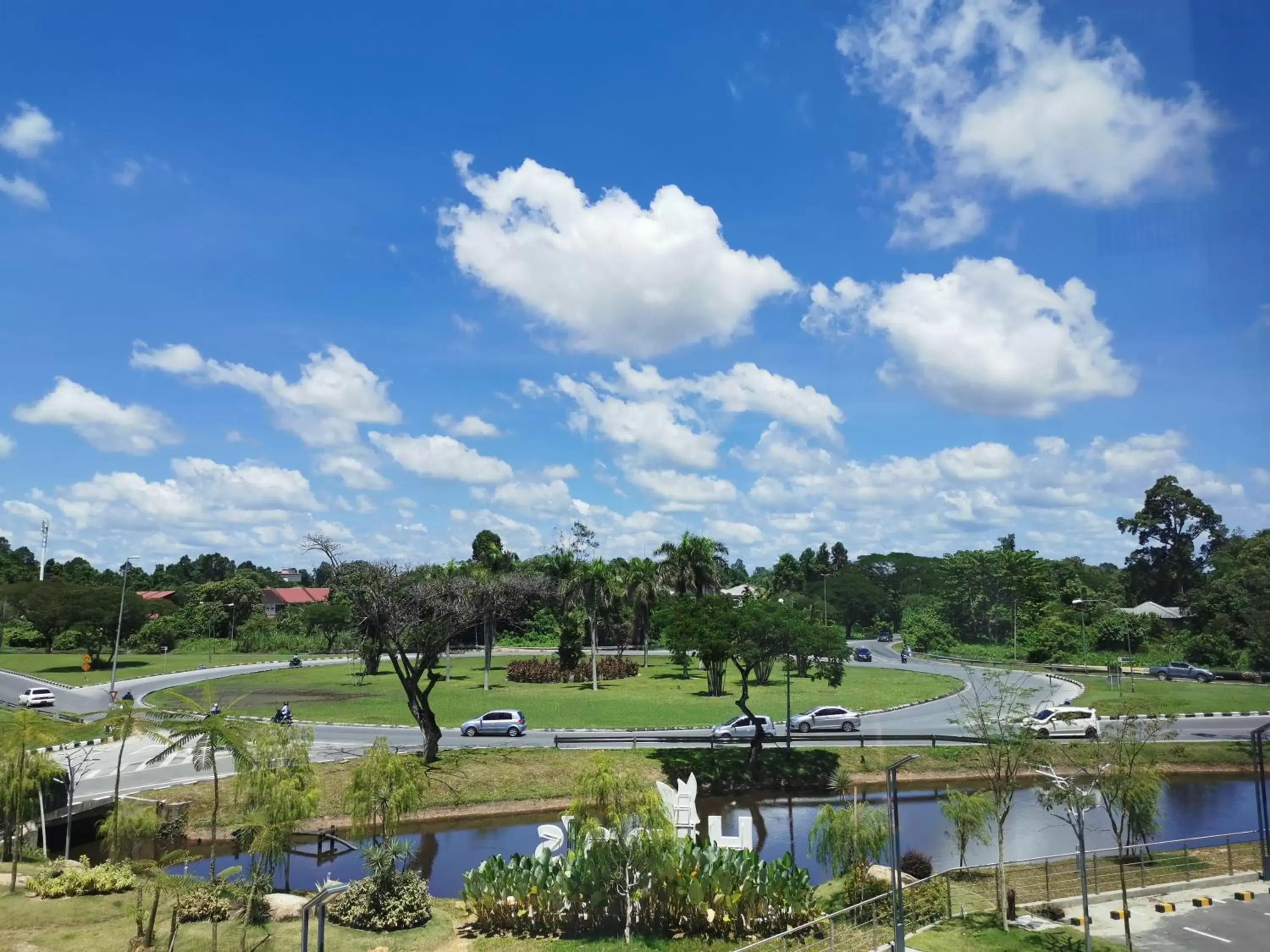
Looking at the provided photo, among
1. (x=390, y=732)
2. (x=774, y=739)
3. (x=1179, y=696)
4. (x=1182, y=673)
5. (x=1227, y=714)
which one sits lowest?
(x=390, y=732)

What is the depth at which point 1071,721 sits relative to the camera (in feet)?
123

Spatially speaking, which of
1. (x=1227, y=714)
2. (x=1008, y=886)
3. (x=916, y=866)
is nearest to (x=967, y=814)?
(x=1008, y=886)

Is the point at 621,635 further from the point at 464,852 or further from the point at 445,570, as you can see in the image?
the point at 464,852

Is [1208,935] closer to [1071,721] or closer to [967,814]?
[967,814]

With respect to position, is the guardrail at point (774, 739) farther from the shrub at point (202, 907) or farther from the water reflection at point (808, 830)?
the shrub at point (202, 907)

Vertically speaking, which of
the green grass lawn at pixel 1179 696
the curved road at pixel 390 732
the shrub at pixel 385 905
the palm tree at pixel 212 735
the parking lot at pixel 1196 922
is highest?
the palm tree at pixel 212 735

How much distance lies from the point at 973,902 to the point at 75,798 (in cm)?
3149

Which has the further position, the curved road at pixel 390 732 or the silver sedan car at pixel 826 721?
the silver sedan car at pixel 826 721

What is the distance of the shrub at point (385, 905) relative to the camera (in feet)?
72.1

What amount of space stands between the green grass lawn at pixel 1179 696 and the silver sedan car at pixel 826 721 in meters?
13.9

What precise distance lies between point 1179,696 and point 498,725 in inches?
1751

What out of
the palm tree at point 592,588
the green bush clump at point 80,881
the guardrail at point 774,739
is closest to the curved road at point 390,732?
the guardrail at point 774,739

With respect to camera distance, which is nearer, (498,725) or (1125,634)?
(498,725)

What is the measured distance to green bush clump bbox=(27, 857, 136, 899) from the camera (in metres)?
23.1
